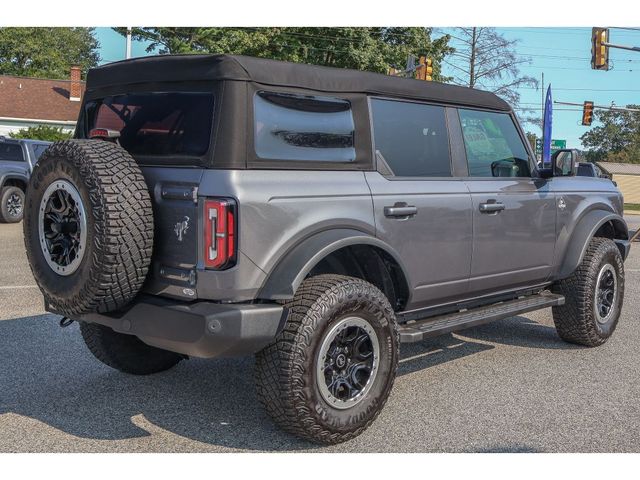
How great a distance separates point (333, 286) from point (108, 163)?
4.30 ft

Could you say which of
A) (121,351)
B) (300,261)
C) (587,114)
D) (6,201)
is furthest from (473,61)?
(300,261)

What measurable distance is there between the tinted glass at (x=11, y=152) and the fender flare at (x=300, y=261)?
46.0 feet

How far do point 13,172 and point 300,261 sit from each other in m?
13.8

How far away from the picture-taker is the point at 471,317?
481 cm

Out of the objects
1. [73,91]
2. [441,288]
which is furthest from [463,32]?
[441,288]

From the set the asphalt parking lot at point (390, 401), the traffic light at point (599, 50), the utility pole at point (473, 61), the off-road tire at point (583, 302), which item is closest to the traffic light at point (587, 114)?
the utility pole at point (473, 61)

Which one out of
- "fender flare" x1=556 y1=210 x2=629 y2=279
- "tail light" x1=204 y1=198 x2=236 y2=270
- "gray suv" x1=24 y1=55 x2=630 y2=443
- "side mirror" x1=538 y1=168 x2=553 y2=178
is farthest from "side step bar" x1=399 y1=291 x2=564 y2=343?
"tail light" x1=204 y1=198 x2=236 y2=270

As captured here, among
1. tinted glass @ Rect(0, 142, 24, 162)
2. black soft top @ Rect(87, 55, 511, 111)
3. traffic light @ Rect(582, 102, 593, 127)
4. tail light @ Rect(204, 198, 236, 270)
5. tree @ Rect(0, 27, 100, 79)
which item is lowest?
tail light @ Rect(204, 198, 236, 270)

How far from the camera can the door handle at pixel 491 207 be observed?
16.0 ft

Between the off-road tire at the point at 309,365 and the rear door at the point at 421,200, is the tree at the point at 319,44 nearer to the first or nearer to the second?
the rear door at the point at 421,200

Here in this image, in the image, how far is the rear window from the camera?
12.3 ft

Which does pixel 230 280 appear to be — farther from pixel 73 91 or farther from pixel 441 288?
pixel 73 91

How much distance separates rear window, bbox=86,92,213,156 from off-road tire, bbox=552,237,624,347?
3.52m

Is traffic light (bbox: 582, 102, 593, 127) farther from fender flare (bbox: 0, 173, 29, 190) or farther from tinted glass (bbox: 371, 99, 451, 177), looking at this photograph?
tinted glass (bbox: 371, 99, 451, 177)
